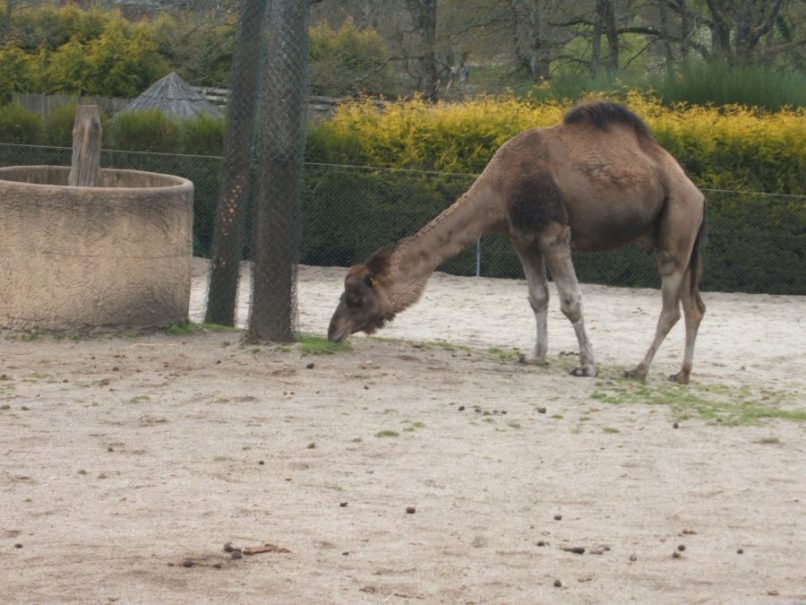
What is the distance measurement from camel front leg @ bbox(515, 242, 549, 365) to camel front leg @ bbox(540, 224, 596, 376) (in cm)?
33

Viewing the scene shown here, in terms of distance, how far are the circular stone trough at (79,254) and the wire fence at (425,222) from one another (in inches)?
256

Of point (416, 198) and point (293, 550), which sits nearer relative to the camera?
point (293, 550)

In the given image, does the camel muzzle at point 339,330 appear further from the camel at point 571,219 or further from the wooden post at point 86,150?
the wooden post at point 86,150

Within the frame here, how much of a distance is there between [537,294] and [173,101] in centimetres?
1220

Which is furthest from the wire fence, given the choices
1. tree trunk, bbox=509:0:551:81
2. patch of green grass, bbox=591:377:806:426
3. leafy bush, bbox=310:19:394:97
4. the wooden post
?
tree trunk, bbox=509:0:551:81

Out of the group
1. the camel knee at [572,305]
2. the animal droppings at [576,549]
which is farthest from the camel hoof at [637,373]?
the animal droppings at [576,549]

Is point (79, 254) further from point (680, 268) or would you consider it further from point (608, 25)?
point (608, 25)

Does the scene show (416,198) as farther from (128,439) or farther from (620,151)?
(128,439)

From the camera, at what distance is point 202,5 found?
3484cm

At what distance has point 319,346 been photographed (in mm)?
11305

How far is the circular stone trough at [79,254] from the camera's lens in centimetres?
1146

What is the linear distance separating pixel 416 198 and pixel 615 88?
506cm

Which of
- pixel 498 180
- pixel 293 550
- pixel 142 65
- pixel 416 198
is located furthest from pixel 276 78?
pixel 142 65

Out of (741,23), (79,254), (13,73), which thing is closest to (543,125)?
(79,254)
